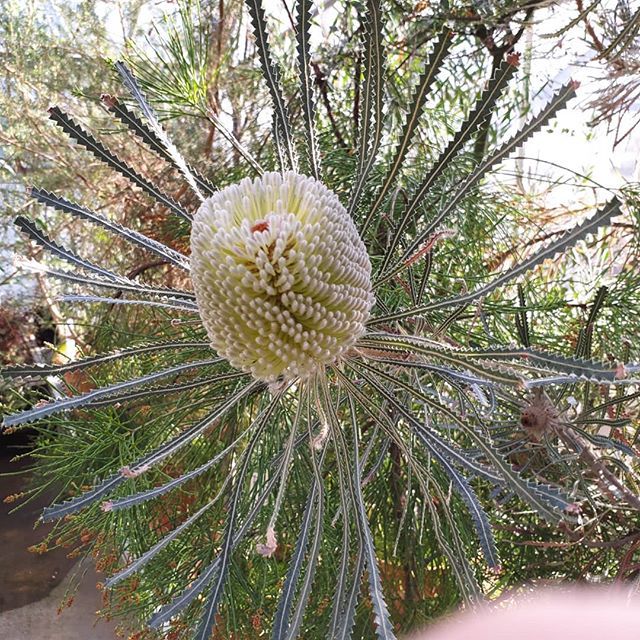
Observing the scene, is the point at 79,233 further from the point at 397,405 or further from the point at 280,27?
the point at 397,405

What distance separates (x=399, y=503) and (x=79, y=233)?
0.86 meters

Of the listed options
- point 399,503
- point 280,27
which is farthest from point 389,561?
point 280,27

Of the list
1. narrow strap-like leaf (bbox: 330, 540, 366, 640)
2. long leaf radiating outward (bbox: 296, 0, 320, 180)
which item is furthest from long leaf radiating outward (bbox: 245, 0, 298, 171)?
narrow strap-like leaf (bbox: 330, 540, 366, 640)

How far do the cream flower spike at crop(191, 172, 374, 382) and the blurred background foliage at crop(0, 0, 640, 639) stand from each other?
12cm

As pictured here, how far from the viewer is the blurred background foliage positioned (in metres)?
0.54

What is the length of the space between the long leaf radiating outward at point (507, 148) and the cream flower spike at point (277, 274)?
0.06 metres

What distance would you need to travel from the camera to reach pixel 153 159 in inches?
37.3

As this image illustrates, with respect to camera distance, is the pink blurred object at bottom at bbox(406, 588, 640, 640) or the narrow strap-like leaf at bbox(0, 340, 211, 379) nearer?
the pink blurred object at bottom at bbox(406, 588, 640, 640)

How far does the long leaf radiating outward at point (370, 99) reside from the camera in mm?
316

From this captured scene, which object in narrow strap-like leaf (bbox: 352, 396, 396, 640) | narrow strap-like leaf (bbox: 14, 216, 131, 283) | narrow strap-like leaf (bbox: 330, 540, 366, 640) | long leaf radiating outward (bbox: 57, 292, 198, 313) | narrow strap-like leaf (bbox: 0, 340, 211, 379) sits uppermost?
narrow strap-like leaf (bbox: 14, 216, 131, 283)

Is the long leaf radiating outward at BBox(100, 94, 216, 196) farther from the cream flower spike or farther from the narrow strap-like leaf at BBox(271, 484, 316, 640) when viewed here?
the narrow strap-like leaf at BBox(271, 484, 316, 640)

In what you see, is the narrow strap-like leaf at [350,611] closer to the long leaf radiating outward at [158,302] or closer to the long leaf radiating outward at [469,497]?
the long leaf radiating outward at [469,497]

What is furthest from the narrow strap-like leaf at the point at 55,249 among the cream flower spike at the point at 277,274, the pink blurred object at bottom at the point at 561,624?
the pink blurred object at bottom at the point at 561,624

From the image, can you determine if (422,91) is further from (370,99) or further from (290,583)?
→ (290,583)
